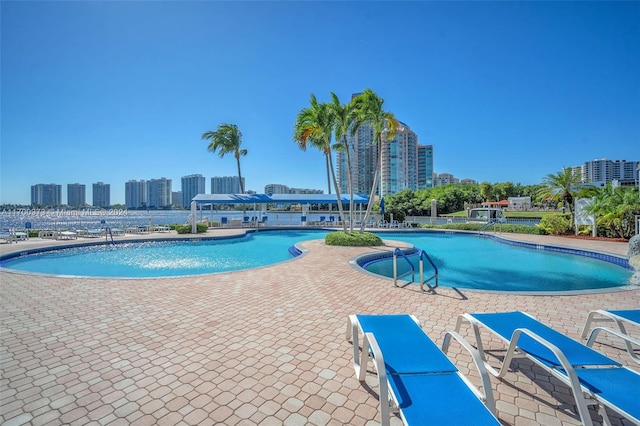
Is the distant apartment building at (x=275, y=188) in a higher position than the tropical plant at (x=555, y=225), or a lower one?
higher

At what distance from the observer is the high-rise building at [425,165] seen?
88500 mm

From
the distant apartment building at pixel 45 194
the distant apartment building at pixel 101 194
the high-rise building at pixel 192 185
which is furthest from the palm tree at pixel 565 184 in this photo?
the distant apartment building at pixel 101 194

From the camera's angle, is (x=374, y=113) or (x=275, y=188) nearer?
(x=374, y=113)

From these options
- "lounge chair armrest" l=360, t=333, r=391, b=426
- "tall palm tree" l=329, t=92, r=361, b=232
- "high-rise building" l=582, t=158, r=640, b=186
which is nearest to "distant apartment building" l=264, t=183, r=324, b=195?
"tall palm tree" l=329, t=92, r=361, b=232

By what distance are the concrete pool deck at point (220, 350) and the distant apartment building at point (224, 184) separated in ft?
246

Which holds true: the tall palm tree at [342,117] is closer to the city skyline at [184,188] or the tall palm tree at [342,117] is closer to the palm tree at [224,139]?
the palm tree at [224,139]

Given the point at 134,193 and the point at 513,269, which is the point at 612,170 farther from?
the point at 134,193

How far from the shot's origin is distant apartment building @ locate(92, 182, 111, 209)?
86062 millimetres

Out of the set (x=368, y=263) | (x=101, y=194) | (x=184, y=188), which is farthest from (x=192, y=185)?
(x=368, y=263)

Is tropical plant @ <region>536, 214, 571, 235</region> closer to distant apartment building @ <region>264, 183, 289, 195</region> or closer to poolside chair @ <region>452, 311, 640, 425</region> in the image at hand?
poolside chair @ <region>452, 311, 640, 425</region>

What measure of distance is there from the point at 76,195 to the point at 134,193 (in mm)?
15256

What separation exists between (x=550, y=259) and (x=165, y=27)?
16361 mm

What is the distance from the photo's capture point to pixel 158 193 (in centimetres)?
8394

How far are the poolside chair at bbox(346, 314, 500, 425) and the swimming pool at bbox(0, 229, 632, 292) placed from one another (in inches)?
205
